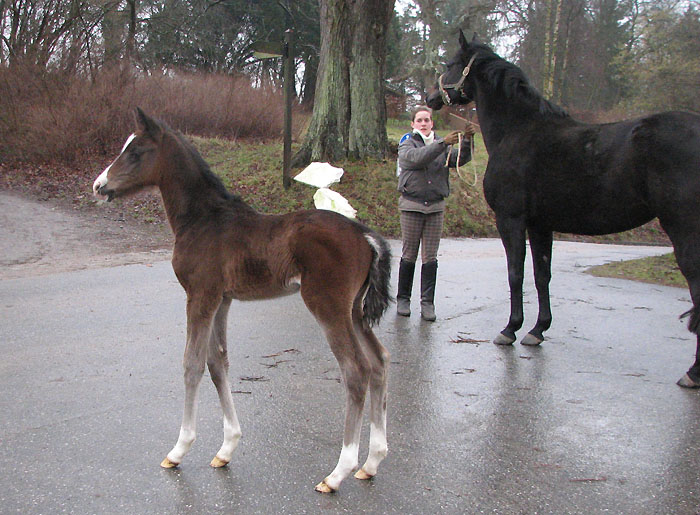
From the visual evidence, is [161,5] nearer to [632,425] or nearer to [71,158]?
[71,158]

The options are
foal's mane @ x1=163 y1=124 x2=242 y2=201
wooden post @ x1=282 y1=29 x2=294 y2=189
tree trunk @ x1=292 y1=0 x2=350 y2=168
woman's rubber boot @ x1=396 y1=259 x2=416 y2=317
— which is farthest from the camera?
tree trunk @ x1=292 y1=0 x2=350 y2=168

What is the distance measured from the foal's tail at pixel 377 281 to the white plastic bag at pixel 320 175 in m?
11.7

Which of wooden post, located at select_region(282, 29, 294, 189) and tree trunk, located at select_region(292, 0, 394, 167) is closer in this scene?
wooden post, located at select_region(282, 29, 294, 189)

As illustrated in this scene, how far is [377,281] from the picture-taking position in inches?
141

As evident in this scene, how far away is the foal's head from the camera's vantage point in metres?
3.79

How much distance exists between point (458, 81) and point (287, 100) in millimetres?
9453

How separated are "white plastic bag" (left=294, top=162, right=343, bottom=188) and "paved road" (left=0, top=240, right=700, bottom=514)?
318 inches

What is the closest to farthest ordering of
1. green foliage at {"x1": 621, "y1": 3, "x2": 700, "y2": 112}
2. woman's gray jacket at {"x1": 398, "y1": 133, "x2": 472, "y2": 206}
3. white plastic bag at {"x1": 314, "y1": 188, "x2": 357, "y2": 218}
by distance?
woman's gray jacket at {"x1": 398, "y1": 133, "x2": 472, "y2": 206} < white plastic bag at {"x1": 314, "y1": 188, "x2": 357, "y2": 218} < green foliage at {"x1": 621, "y1": 3, "x2": 700, "y2": 112}

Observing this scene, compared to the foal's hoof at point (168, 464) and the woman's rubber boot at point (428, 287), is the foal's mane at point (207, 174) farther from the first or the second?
the woman's rubber boot at point (428, 287)

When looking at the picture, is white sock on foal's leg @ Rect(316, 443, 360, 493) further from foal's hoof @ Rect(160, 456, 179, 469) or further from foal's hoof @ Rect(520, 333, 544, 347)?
foal's hoof @ Rect(520, 333, 544, 347)

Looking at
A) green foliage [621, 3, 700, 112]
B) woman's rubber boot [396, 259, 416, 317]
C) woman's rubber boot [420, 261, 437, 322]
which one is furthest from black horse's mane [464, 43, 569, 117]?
green foliage [621, 3, 700, 112]

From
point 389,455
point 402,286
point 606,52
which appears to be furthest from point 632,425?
point 606,52

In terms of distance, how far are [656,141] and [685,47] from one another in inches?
795

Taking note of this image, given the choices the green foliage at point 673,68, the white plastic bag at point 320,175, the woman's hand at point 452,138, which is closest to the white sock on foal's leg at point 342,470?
the woman's hand at point 452,138
